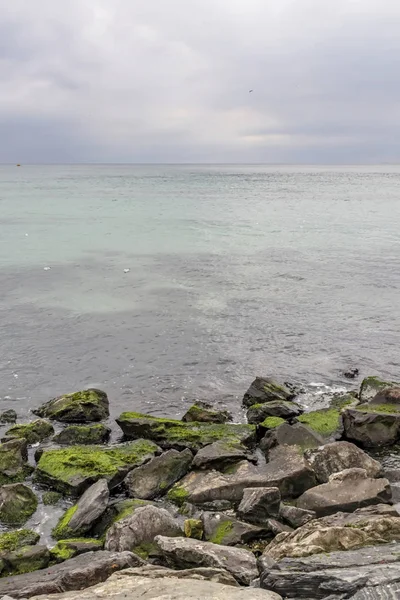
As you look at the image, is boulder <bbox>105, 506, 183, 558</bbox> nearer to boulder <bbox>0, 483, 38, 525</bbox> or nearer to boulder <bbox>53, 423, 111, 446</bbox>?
boulder <bbox>0, 483, 38, 525</bbox>

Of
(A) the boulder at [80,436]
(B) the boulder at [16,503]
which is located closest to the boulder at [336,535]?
(B) the boulder at [16,503]

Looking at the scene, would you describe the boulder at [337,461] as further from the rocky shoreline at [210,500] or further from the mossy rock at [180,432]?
the mossy rock at [180,432]

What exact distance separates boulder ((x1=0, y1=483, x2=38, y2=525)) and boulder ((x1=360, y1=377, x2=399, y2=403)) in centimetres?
1022

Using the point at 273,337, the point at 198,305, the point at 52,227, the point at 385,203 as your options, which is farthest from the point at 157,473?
the point at 385,203

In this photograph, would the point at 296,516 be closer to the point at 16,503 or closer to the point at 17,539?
the point at 17,539

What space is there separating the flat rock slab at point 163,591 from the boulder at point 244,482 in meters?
4.39

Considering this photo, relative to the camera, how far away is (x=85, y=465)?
13.6 m

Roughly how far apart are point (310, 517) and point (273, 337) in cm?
1426

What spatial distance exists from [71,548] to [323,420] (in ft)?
27.3

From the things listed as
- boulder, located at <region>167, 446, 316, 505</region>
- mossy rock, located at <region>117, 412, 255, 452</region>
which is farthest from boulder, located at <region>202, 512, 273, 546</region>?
mossy rock, located at <region>117, 412, 255, 452</region>

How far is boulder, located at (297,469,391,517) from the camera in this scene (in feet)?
36.3

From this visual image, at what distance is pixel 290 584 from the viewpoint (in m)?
7.70

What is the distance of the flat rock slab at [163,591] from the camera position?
7199 mm

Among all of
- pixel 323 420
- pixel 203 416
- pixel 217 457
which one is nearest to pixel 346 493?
pixel 217 457
